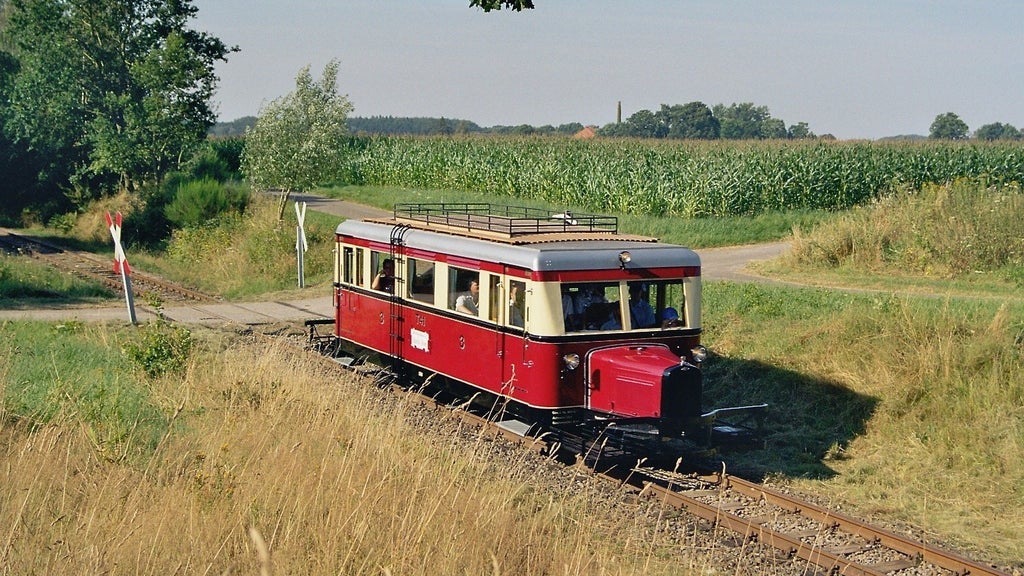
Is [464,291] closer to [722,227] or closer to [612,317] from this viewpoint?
[612,317]

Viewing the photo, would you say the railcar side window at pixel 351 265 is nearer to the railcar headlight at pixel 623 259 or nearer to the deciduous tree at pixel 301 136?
the railcar headlight at pixel 623 259

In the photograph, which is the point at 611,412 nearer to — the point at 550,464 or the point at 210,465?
the point at 550,464

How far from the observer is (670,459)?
43.8 feet

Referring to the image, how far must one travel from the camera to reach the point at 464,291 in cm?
1439

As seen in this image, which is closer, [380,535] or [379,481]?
[380,535]

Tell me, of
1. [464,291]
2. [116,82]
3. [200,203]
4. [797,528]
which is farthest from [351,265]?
[116,82]

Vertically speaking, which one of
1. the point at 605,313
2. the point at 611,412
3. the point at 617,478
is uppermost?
the point at 605,313

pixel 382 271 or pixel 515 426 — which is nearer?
pixel 515 426

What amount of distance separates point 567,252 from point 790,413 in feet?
15.3

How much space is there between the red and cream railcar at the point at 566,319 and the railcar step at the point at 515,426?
28cm

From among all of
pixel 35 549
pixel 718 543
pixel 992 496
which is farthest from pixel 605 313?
pixel 35 549

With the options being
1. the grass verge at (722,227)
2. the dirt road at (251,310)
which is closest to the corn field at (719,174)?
the grass verge at (722,227)

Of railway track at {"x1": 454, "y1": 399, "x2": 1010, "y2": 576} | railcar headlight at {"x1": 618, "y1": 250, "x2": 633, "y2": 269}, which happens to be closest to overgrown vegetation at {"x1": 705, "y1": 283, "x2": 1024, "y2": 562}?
railway track at {"x1": 454, "y1": 399, "x2": 1010, "y2": 576}

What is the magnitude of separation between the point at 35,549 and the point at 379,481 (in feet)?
7.81
